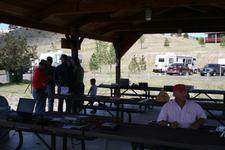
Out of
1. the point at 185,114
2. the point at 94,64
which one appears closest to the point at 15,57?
the point at 94,64

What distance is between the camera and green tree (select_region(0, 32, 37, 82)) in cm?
2266

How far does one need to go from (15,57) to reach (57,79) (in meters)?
15.3

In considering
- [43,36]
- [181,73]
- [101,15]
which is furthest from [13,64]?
[43,36]

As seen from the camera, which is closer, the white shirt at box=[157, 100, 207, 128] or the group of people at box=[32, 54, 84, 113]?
the white shirt at box=[157, 100, 207, 128]

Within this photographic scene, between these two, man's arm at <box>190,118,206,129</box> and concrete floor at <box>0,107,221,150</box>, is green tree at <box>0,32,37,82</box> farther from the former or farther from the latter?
man's arm at <box>190,118,206,129</box>

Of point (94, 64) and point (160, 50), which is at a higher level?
point (160, 50)

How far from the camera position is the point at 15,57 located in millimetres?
22938

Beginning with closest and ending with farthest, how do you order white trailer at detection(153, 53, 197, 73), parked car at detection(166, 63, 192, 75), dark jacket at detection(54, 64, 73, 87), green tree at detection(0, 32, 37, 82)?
dark jacket at detection(54, 64, 73, 87), green tree at detection(0, 32, 37, 82), parked car at detection(166, 63, 192, 75), white trailer at detection(153, 53, 197, 73)

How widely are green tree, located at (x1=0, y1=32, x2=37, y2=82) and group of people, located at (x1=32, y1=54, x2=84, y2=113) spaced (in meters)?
14.1

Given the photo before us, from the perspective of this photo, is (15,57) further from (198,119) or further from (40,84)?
(198,119)

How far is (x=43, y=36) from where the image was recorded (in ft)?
269

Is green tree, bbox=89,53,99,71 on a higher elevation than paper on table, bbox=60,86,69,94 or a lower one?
higher

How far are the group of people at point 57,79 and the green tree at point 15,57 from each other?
14085 millimetres

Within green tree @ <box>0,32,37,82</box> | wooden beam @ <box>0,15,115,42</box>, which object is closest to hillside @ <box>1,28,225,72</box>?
green tree @ <box>0,32,37,82</box>
